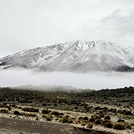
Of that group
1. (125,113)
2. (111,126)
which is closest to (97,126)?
(111,126)

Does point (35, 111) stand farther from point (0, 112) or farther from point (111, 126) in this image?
point (111, 126)

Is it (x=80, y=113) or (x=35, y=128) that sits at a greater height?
(x=80, y=113)

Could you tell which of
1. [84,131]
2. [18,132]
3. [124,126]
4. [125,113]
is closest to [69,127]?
[84,131]

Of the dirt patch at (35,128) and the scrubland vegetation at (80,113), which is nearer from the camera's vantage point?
the dirt patch at (35,128)

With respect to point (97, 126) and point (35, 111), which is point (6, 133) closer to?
point (97, 126)

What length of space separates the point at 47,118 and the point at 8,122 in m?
7.02

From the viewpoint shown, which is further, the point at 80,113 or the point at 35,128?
the point at 80,113

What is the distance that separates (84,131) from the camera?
34719 mm

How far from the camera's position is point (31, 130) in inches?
1378

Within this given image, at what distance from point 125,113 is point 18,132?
95.4ft

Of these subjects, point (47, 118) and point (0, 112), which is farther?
point (0, 112)

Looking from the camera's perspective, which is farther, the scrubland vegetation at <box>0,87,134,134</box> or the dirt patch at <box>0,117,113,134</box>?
the scrubland vegetation at <box>0,87,134,134</box>

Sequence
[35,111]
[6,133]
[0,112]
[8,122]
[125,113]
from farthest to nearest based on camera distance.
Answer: [125,113], [35,111], [0,112], [8,122], [6,133]

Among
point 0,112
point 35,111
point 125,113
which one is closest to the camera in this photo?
point 0,112
